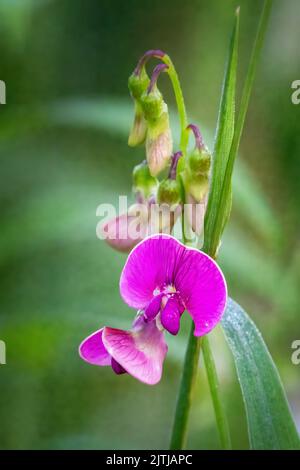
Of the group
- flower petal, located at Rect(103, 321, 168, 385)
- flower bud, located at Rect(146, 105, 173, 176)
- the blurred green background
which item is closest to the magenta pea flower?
flower petal, located at Rect(103, 321, 168, 385)

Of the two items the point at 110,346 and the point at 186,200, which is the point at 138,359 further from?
the point at 186,200

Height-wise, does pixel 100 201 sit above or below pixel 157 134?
above

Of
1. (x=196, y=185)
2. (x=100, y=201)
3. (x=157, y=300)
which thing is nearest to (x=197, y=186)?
(x=196, y=185)

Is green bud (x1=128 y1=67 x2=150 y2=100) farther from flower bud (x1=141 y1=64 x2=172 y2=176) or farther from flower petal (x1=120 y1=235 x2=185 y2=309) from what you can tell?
flower petal (x1=120 y1=235 x2=185 y2=309)

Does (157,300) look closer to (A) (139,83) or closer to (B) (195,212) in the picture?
(B) (195,212)

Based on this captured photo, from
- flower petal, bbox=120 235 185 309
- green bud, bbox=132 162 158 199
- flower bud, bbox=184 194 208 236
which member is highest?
green bud, bbox=132 162 158 199

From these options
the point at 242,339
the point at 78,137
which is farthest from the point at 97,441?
the point at 78,137

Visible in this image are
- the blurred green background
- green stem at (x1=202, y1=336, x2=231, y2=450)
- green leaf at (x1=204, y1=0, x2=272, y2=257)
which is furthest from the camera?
the blurred green background

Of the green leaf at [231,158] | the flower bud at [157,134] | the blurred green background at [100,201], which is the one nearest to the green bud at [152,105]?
the flower bud at [157,134]
